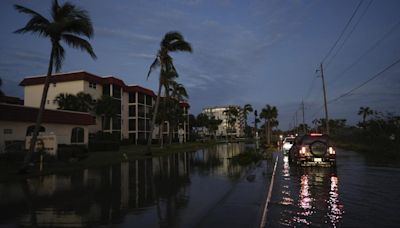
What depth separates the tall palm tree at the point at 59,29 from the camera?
19.5 meters

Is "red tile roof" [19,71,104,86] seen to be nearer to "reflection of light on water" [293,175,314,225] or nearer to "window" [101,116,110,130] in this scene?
"window" [101,116,110,130]

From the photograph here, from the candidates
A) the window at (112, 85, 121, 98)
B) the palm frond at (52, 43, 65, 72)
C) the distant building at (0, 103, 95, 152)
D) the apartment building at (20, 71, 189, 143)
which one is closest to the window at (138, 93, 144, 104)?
the apartment building at (20, 71, 189, 143)

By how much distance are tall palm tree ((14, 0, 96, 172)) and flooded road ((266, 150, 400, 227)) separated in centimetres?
1276

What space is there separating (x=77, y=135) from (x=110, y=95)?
24457mm

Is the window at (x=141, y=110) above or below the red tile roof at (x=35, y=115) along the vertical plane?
above

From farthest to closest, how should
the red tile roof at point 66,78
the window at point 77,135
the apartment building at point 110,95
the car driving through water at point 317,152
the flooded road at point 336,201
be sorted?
the apartment building at point 110,95 → the red tile roof at point 66,78 → the window at point 77,135 → the car driving through water at point 317,152 → the flooded road at point 336,201

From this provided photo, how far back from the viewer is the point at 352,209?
8930 mm

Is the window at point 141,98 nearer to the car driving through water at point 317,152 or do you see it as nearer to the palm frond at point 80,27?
the palm frond at point 80,27

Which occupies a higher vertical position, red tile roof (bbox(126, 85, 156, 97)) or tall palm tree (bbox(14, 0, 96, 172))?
red tile roof (bbox(126, 85, 156, 97))

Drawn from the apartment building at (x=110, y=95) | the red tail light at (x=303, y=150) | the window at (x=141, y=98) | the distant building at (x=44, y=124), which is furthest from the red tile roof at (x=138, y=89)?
the red tail light at (x=303, y=150)

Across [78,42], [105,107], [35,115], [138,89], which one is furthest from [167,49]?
[138,89]

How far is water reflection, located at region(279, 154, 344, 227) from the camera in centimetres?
788

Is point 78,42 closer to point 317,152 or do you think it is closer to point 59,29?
point 59,29

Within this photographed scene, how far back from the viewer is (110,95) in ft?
216
